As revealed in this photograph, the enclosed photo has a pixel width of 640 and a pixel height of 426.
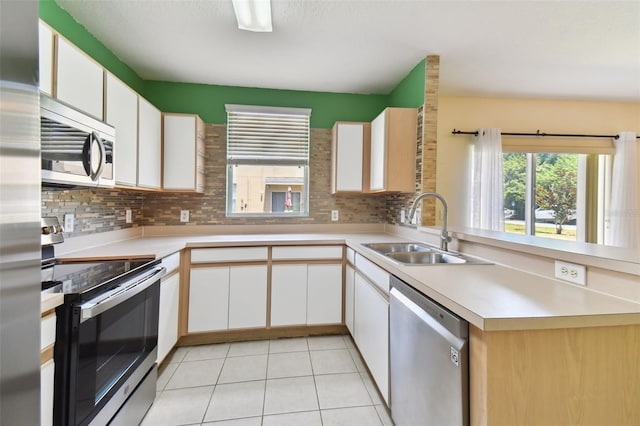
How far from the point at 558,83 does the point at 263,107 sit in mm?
3111

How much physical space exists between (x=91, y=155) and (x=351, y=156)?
80.7 inches

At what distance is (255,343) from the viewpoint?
8.02 feet

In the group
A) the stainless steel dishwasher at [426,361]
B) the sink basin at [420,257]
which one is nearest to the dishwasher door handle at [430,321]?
the stainless steel dishwasher at [426,361]

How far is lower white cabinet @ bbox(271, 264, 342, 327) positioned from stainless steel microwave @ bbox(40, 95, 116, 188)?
146 cm

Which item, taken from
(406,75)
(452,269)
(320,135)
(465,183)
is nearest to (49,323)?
(452,269)

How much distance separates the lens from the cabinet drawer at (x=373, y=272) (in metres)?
1.61

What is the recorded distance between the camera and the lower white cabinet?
8.02ft

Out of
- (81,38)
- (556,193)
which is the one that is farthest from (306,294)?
(556,193)

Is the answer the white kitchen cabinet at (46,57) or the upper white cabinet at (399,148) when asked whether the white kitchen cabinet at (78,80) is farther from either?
the upper white cabinet at (399,148)

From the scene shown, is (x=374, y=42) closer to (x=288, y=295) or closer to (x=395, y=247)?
(x=395, y=247)

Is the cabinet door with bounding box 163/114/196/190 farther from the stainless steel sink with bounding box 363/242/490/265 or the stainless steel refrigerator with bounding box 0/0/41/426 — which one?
the stainless steel refrigerator with bounding box 0/0/41/426

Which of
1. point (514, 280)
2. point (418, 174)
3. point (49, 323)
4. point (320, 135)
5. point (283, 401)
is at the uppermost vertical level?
point (320, 135)

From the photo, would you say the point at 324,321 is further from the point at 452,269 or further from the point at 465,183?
the point at 465,183

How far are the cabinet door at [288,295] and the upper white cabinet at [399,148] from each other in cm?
108
